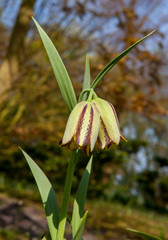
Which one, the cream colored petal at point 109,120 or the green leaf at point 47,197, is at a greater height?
the cream colored petal at point 109,120

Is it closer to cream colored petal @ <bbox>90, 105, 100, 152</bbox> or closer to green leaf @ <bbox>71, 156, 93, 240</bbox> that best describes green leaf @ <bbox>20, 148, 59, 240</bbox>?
green leaf @ <bbox>71, 156, 93, 240</bbox>

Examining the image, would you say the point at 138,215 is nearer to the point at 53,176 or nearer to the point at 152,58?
the point at 53,176

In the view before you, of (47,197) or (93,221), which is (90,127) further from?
(93,221)

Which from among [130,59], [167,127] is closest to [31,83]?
[130,59]

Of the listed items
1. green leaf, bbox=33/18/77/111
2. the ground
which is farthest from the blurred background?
green leaf, bbox=33/18/77/111

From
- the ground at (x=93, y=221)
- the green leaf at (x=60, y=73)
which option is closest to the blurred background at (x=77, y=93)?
the ground at (x=93, y=221)

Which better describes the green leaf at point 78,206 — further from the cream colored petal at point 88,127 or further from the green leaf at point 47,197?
the cream colored petal at point 88,127
